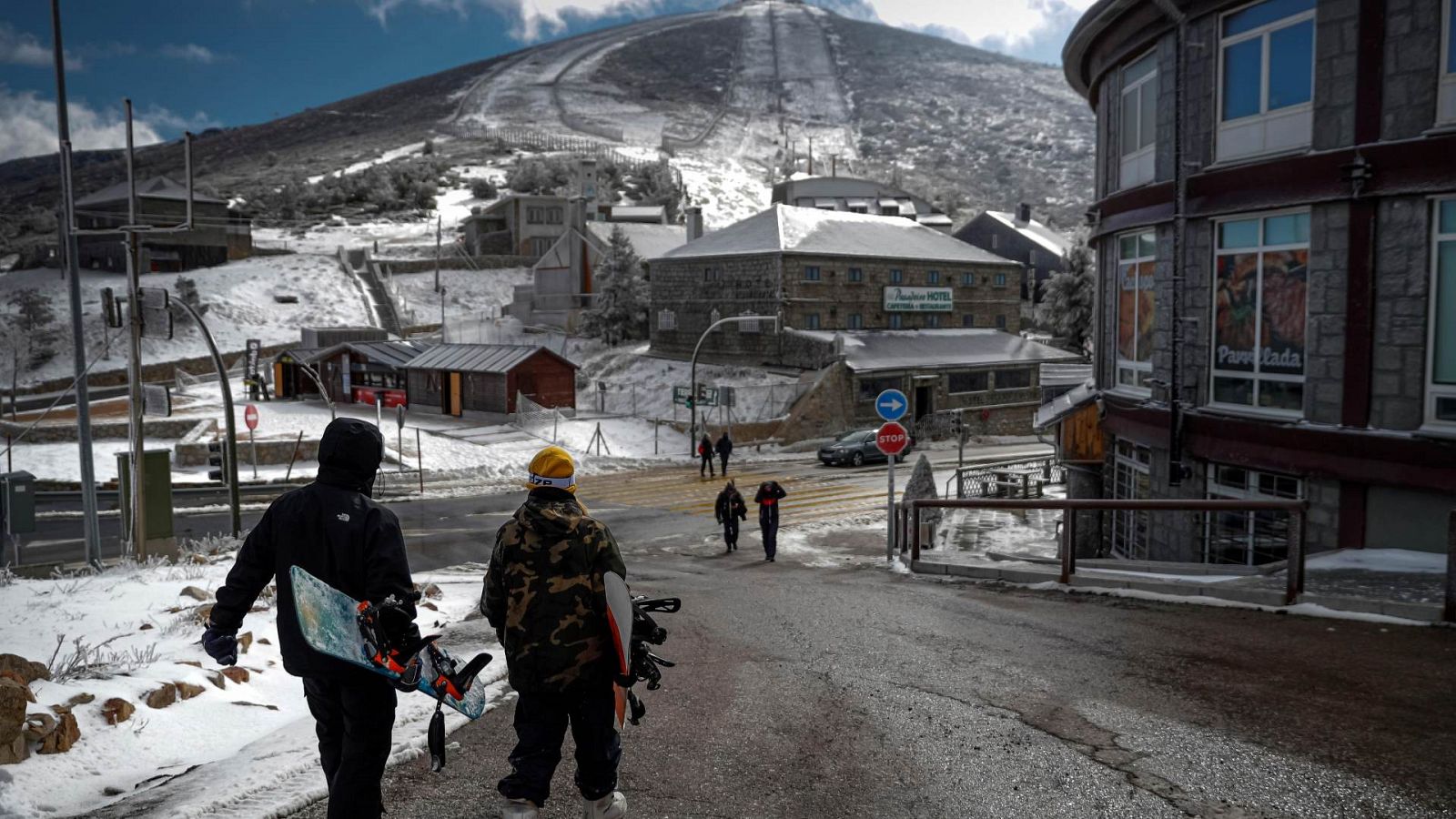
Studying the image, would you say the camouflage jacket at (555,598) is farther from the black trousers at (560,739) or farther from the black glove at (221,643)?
the black glove at (221,643)

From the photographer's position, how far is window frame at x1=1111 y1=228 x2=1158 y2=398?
14894 millimetres

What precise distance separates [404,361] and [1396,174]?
146 feet

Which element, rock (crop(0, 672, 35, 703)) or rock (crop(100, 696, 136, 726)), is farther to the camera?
rock (crop(100, 696, 136, 726))

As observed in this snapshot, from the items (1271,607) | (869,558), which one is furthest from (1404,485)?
(869,558)

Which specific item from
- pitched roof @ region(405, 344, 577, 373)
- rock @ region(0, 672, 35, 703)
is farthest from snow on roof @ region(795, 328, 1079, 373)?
rock @ region(0, 672, 35, 703)

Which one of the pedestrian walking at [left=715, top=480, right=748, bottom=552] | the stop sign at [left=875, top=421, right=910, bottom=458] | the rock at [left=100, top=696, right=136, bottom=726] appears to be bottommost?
the pedestrian walking at [left=715, top=480, right=748, bottom=552]

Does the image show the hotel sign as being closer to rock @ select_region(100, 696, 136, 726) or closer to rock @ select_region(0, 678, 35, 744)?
rock @ select_region(100, 696, 136, 726)

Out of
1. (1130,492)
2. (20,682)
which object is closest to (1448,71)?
(1130,492)

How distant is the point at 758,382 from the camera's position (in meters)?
46.7

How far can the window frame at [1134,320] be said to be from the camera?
1489 cm

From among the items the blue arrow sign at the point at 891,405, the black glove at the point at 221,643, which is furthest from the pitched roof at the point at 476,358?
the black glove at the point at 221,643

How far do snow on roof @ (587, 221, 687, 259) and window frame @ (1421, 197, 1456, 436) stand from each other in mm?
57081

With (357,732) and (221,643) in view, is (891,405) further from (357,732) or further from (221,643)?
(221,643)

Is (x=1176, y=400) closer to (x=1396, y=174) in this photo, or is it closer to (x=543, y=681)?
(x=1396, y=174)
